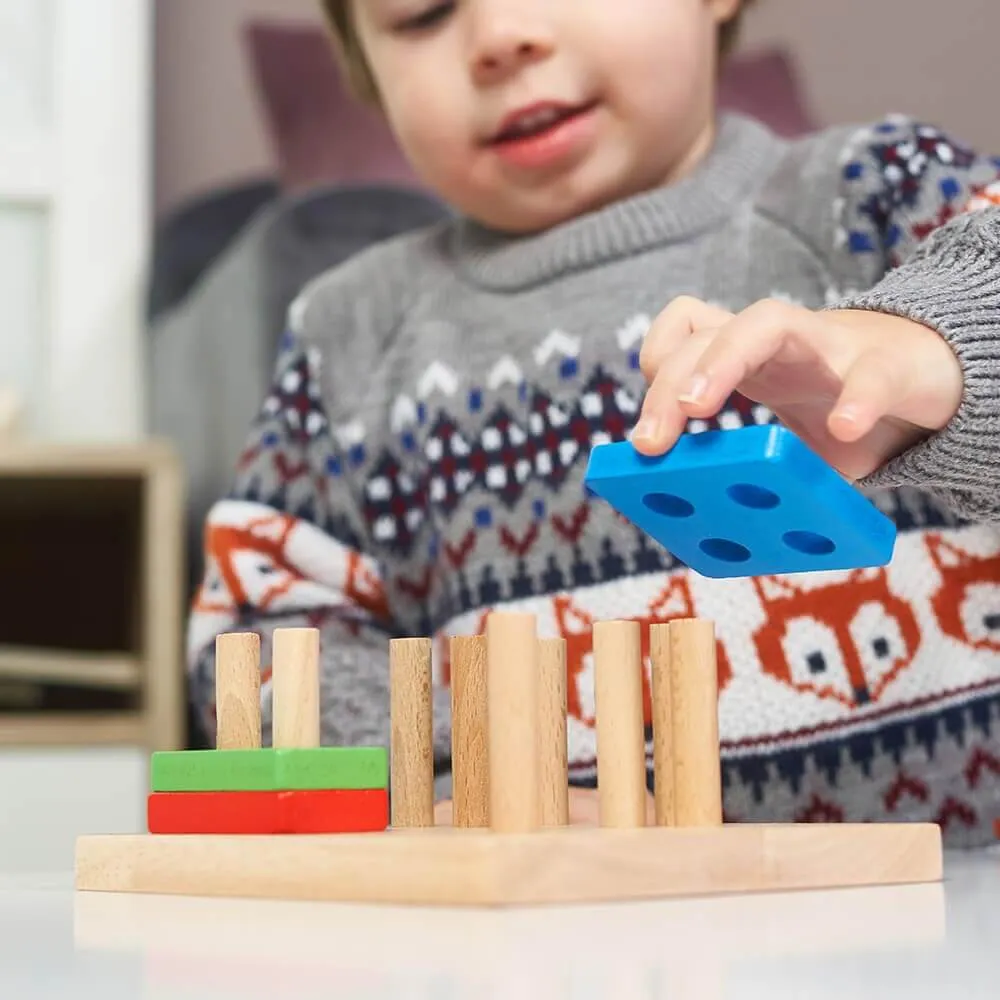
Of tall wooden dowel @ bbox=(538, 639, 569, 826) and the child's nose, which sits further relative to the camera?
the child's nose

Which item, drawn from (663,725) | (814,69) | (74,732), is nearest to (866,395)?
(663,725)

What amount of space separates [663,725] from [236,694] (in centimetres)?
15

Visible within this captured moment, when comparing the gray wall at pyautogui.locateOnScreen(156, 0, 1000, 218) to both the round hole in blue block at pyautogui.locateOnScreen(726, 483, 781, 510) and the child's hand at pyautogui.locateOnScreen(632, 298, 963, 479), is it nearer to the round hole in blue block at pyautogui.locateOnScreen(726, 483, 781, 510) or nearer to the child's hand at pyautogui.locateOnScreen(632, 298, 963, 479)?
the child's hand at pyautogui.locateOnScreen(632, 298, 963, 479)

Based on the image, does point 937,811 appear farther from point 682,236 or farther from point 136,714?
point 136,714

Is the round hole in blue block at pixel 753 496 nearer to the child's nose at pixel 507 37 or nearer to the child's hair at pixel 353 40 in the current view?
the child's nose at pixel 507 37

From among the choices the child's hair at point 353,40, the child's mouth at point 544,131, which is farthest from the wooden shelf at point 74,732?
the child's mouth at point 544,131

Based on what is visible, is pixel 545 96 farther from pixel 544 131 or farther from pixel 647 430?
pixel 647 430

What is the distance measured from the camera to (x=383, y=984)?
11.6 inches

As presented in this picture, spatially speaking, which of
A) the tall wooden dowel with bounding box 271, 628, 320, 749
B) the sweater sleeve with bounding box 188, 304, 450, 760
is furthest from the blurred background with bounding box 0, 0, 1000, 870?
the tall wooden dowel with bounding box 271, 628, 320, 749

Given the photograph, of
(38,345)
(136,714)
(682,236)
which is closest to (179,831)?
(682,236)

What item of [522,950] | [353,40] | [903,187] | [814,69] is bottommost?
[522,950]

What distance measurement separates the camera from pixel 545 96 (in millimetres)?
829

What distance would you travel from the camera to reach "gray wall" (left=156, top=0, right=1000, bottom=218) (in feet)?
6.40

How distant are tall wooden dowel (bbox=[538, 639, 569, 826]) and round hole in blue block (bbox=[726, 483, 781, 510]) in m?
0.10
